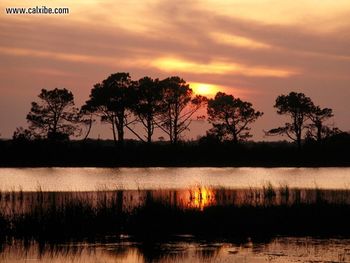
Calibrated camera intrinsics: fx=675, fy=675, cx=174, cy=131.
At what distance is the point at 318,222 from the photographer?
22.2m

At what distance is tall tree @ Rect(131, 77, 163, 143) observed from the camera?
89.2 meters

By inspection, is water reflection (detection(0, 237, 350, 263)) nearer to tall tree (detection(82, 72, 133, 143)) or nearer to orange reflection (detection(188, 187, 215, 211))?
orange reflection (detection(188, 187, 215, 211))

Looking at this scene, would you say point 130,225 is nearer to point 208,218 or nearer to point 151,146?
point 208,218

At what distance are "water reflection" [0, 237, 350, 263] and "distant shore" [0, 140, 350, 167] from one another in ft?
208

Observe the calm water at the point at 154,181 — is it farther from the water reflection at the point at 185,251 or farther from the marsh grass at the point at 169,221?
the water reflection at the point at 185,251

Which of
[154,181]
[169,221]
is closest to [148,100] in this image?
[154,181]

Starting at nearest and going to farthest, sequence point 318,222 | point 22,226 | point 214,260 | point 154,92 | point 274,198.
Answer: point 214,260 < point 22,226 < point 318,222 < point 274,198 < point 154,92

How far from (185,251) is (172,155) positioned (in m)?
65.7

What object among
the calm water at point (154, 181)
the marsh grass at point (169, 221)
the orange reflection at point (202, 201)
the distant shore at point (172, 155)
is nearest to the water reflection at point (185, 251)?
the marsh grass at point (169, 221)

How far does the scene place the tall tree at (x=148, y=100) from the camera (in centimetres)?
8919

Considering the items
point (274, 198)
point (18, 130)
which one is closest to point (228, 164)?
point (18, 130)

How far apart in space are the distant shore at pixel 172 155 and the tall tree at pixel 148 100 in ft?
14.5

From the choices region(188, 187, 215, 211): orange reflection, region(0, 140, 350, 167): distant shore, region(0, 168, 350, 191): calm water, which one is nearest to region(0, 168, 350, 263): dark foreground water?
region(188, 187, 215, 211): orange reflection

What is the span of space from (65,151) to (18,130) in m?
7.20
